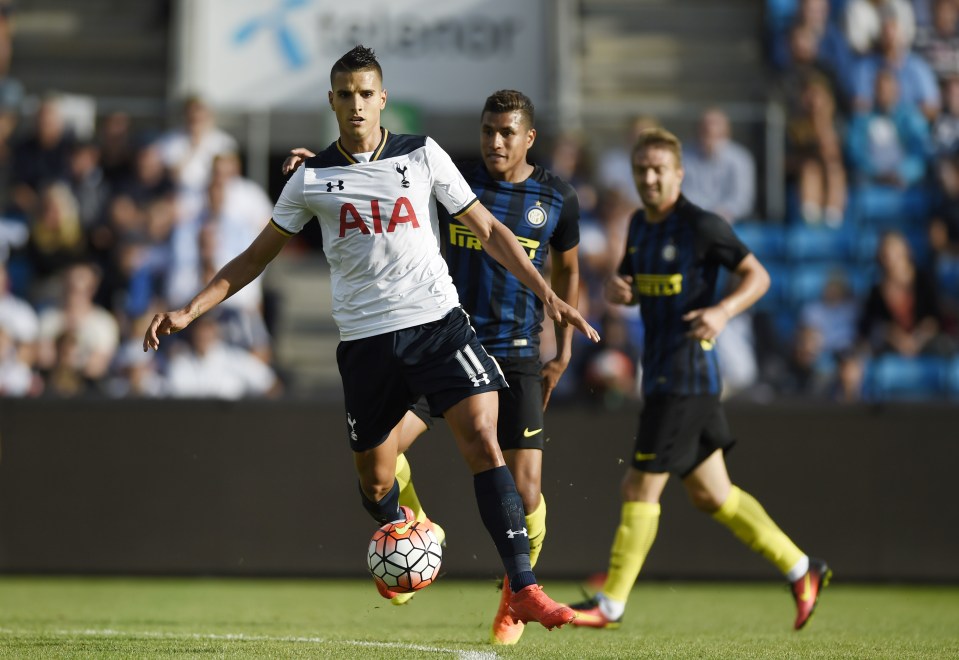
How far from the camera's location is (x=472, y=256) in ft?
23.7

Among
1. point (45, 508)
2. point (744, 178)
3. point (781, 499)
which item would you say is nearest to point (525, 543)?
point (781, 499)

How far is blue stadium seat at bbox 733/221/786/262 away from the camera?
13.8 metres

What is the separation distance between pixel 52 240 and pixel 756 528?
773 centimetres

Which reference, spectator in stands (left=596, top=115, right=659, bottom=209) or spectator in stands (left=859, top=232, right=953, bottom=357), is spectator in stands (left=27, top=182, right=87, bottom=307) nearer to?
spectator in stands (left=596, top=115, right=659, bottom=209)

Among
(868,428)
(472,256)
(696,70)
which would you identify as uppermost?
(696,70)

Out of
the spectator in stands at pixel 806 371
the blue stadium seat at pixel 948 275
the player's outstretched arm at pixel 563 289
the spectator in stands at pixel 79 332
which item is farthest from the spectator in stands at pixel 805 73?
the player's outstretched arm at pixel 563 289

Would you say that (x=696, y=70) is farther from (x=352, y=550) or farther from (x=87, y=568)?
(x=87, y=568)

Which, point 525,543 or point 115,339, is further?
point 115,339

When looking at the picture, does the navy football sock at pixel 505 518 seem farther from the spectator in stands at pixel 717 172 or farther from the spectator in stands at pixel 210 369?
the spectator in stands at pixel 717 172

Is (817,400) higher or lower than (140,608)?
higher

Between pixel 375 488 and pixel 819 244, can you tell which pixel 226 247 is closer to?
pixel 819 244

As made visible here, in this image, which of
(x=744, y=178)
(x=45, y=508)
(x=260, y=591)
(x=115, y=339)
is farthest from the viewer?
(x=744, y=178)

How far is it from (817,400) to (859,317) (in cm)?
215

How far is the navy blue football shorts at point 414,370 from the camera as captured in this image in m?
6.37
